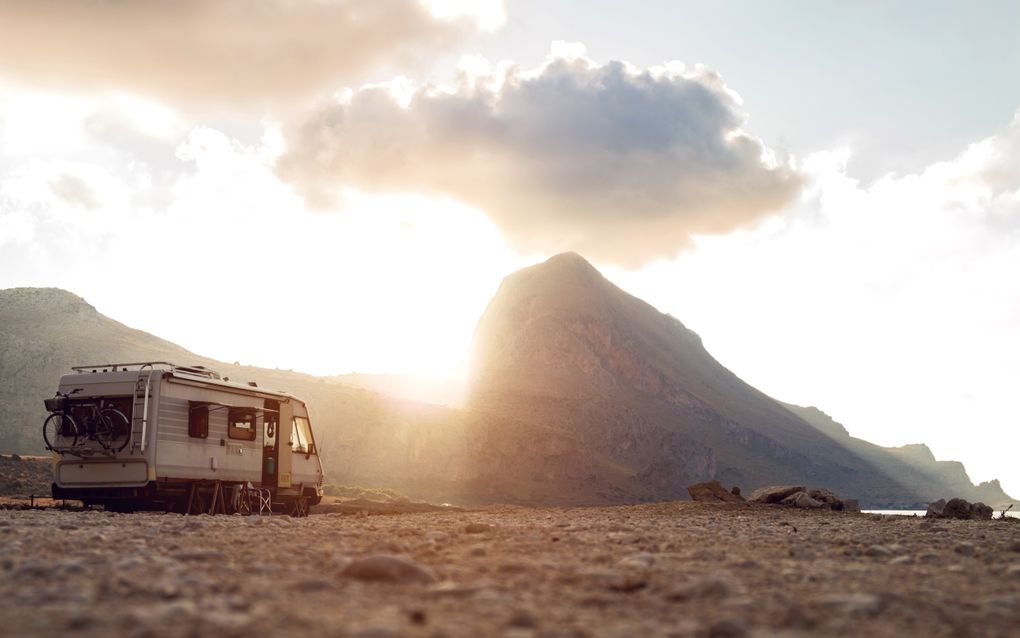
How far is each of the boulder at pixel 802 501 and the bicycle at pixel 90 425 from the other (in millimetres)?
20900

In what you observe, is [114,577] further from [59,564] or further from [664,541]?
[664,541]

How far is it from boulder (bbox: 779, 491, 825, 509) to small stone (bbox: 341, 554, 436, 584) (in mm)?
24140

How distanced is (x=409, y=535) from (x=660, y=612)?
7.15 meters

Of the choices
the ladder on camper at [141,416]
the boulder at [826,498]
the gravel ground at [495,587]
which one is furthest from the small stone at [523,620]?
the boulder at [826,498]

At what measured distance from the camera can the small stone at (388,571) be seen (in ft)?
22.5

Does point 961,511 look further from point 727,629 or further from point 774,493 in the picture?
point 727,629

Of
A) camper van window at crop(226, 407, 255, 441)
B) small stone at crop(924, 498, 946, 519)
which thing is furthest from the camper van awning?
small stone at crop(924, 498, 946, 519)

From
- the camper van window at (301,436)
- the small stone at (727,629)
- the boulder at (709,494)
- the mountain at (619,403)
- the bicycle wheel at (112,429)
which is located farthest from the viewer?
the mountain at (619,403)

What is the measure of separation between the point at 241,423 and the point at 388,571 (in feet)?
59.5

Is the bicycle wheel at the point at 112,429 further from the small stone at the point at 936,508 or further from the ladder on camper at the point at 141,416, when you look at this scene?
the small stone at the point at 936,508

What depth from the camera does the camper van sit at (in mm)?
20938

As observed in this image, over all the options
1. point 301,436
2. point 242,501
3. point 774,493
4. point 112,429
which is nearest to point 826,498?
point 774,493

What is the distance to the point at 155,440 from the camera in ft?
68.2

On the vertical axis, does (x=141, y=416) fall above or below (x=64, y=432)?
above
